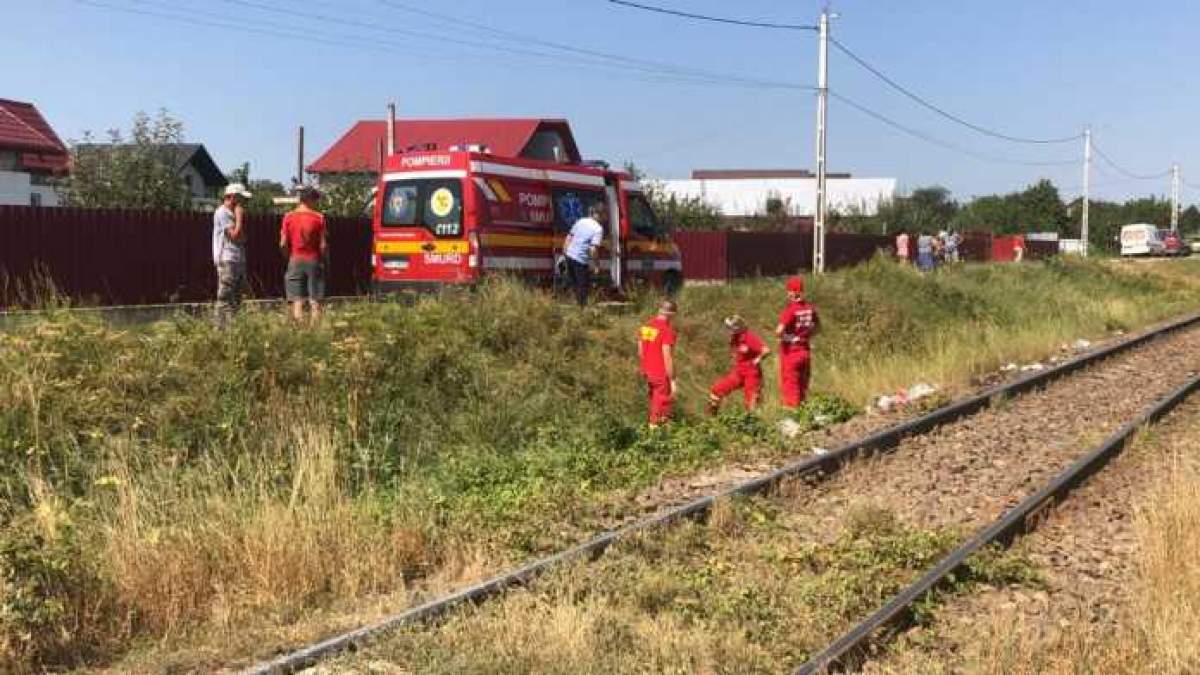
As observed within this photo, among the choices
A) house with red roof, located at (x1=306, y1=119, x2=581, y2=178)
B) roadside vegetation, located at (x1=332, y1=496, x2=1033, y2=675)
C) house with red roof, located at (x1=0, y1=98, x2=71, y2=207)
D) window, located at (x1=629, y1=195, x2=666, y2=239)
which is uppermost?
house with red roof, located at (x1=306, y1=119, x2=581, y2=178)

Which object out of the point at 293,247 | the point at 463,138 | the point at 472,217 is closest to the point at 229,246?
the point at 293,247

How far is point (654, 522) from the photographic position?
6.77 metres

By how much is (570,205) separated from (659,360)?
6.91m

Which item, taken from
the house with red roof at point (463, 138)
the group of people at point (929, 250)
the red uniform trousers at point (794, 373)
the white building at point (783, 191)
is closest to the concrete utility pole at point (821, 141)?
the group of people at point (929, 250)

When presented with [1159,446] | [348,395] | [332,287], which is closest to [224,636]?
[348,395]

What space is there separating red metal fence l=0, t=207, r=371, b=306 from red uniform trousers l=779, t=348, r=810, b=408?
28.6 ft

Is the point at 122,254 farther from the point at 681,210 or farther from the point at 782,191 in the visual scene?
the point at 782,191

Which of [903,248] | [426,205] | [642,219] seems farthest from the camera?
[903,248]

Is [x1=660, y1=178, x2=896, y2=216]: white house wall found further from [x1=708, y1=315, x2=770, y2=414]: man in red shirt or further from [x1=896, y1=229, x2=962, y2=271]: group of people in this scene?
[x1=708, y1=315, x2=770, y2=414]: man in red shirt

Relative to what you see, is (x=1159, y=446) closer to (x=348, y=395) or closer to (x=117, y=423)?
(x=348, y=395)

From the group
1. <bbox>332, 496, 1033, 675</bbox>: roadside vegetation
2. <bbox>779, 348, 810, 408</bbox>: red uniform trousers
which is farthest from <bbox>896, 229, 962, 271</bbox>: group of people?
<bbox>332, 496, 1033, 675</bbox>: roadside vegetation

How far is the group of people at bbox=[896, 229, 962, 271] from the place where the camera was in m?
32.1

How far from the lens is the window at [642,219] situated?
18.7 metres

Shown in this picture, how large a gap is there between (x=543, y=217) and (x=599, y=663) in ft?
40.9
